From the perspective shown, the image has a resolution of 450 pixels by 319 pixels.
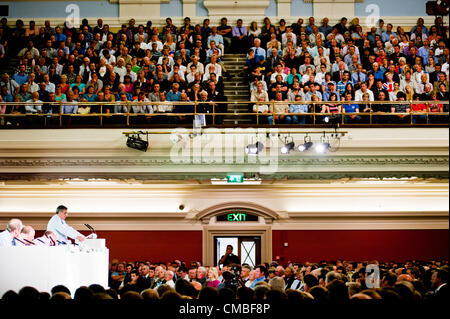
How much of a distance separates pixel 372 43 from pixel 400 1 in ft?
10.7

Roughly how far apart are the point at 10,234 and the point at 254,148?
15.9 feet

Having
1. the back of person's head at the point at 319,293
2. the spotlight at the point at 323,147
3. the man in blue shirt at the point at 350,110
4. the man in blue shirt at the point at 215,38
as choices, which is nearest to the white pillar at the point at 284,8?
the man in blue shirt at the point at 215,38

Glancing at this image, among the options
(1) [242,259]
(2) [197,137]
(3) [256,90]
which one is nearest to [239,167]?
(2) [197,137]

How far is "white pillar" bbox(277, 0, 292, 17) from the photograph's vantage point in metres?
16.1

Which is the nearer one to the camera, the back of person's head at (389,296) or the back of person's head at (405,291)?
the back of person's head at (389,296)

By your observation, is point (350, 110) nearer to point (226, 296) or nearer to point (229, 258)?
point (229, 258)

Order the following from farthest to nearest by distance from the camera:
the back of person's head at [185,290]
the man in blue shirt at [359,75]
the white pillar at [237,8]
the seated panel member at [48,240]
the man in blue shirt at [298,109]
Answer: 1. the white pillar at [237,8]
2. the man in blue shirt at [359,75]
3. the man in blue shirt at [298,109]
4. the seated panel member at [48,240]
5. the back of person's head at [185,290]

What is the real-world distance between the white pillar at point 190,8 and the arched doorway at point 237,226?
576 cm

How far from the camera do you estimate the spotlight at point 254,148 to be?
10.3 meters

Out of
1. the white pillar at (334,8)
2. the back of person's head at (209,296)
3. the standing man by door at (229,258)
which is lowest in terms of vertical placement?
the standing man by door at (229,258)

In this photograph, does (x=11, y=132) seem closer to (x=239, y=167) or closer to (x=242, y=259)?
(x=239, y=167)

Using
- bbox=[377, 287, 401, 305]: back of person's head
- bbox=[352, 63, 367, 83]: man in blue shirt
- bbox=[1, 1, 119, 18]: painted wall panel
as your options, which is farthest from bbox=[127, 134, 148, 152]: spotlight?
bbox=[1, 1, 119, 18]: painted wall panel

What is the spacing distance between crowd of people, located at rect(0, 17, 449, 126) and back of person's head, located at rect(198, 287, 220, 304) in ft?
20.9

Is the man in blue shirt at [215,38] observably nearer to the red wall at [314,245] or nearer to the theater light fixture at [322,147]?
the theater light fixture at [322,147]
